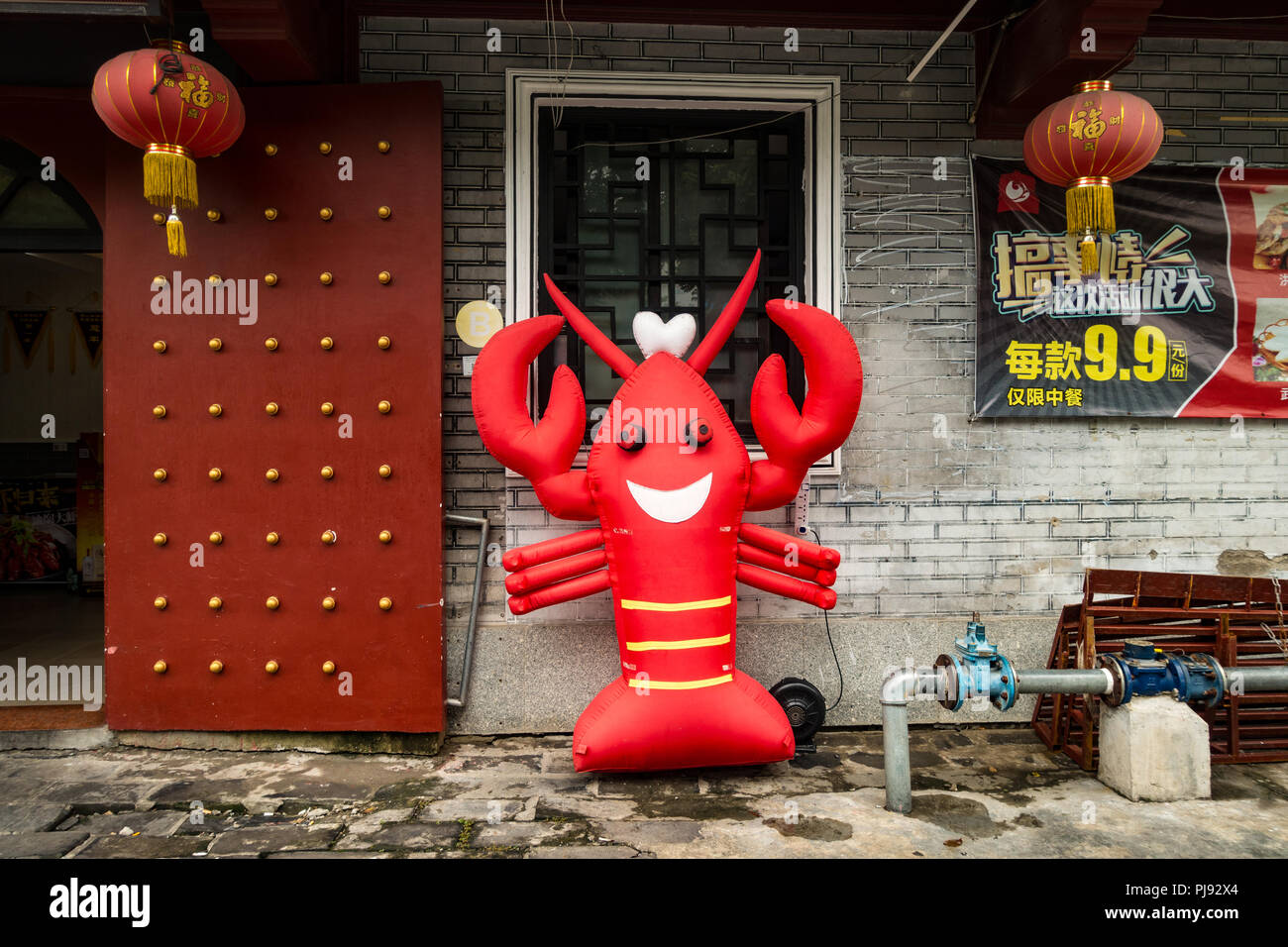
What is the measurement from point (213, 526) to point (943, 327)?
15.3 feet

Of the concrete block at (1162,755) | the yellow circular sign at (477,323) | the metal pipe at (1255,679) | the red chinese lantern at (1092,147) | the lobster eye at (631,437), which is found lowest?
the concrete block at (1162,755)

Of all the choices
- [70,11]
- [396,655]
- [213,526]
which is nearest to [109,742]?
[213,526]

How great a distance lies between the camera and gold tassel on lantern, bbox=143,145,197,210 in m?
3.59

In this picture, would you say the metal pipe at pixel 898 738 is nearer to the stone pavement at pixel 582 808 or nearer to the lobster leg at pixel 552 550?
the stone pavement at pixel 582 808

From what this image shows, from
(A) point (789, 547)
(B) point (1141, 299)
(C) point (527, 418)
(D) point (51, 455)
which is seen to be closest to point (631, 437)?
(C) point (527, 418)

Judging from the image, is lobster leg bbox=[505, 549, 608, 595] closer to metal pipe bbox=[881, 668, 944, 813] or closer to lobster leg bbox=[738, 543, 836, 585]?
lobster leg bbox=[738, 543, 836, 585]

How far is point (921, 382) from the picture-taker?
15.6 feet

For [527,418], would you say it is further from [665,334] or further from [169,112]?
[169,112]

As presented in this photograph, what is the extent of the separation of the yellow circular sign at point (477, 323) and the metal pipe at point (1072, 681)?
3493mm

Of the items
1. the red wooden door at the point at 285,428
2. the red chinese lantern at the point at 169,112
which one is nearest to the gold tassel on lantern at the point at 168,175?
the red chinese lantern at the point at 169,112

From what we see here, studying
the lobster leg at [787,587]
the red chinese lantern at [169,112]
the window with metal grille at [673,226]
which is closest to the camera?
the red chinese lantern at [169,112]

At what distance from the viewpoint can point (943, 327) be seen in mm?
4781

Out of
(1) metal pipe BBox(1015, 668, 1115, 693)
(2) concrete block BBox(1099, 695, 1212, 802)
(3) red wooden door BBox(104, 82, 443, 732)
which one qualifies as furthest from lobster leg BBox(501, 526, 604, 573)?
(2) concrete block BBox(1099, 695, 1212, 802)

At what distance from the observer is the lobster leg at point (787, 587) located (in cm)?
404
